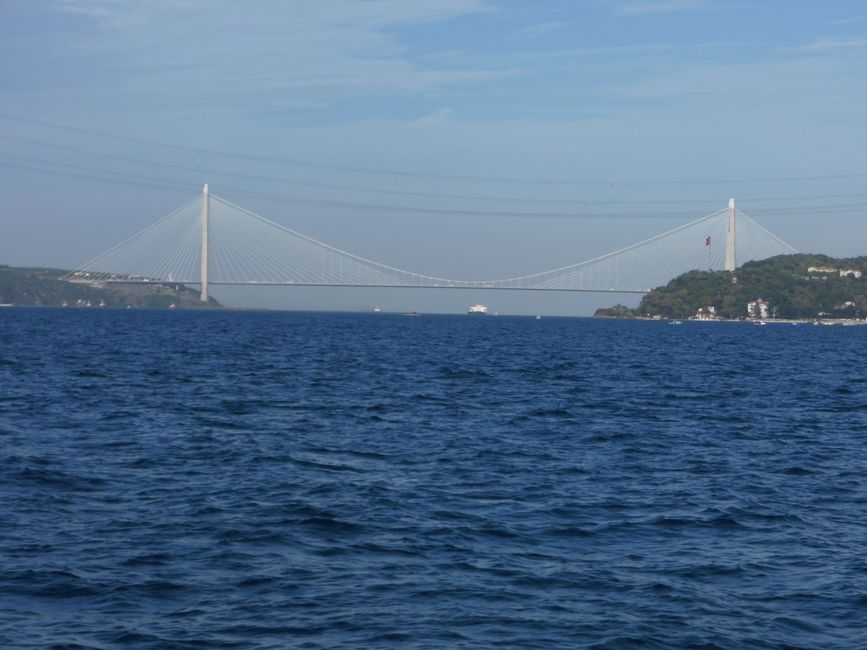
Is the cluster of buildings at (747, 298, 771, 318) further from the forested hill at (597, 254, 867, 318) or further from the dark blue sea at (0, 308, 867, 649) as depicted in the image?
the dark blue sea at (0, 308, 867, 649)

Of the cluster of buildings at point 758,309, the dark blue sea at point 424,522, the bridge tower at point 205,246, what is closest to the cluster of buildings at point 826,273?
the cluster of buildings at point 758,309

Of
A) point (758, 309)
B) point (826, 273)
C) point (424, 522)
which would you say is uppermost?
point (826, 273)

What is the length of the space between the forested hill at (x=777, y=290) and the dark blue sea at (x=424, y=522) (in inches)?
5362

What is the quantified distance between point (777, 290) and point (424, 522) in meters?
154

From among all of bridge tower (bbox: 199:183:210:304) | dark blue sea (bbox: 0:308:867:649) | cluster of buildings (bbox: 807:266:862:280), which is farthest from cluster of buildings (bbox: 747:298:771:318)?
dark blue sea (bbox: 0:308:867:649)

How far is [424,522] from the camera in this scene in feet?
38.5

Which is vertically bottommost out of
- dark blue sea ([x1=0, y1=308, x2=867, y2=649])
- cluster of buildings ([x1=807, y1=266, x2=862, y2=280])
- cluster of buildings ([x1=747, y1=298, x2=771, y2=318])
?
dark blue sea ([x1=0, y1=308, x2=867, y2=649])

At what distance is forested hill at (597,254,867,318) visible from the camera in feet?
504

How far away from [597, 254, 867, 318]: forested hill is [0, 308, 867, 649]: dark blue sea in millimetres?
136194

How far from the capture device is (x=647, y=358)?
4809 centimetres

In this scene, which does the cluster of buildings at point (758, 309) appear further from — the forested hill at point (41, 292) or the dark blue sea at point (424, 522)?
the dark blue sea at point (424, 522)

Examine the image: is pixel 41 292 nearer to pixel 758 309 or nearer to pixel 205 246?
pixel 205 246

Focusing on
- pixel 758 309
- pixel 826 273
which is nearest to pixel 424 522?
pixel 758 309

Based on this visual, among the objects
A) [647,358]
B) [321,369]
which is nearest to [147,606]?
[321,369]
